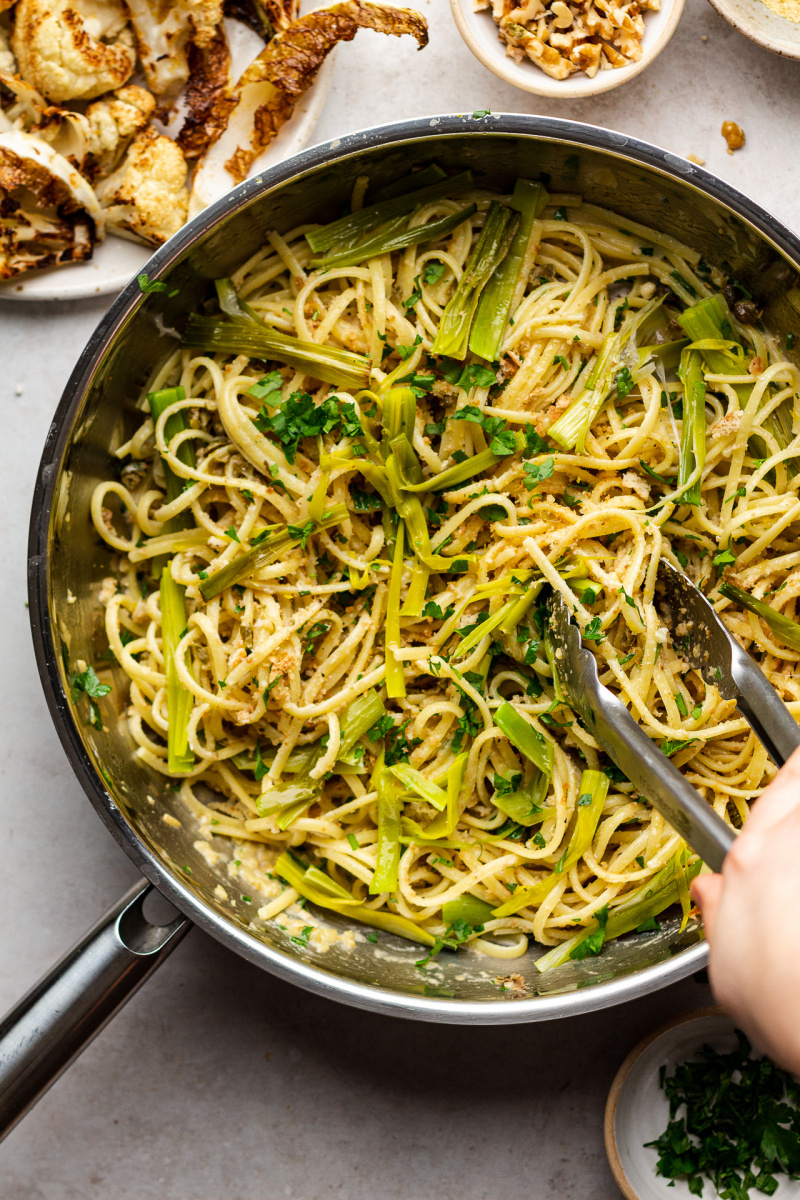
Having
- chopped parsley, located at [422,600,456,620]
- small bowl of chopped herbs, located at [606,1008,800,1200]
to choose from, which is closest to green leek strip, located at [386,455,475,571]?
Answer: chopped parsley, located at [422,600,456,620]

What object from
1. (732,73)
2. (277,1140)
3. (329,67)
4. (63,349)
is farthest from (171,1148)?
(732,73)

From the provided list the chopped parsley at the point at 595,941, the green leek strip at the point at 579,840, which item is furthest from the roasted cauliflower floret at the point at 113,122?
the chopped parsley at the point at 595,941

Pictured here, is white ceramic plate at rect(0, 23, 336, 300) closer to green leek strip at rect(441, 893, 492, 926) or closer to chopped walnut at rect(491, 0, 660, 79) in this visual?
chopped walnut at rect(491, 0, 660, 79)

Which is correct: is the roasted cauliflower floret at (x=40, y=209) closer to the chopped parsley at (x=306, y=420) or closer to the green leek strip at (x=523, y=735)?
the chopped parsley at (x=306, y=420)

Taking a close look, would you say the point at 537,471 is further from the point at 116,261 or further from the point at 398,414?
the point at 116,261

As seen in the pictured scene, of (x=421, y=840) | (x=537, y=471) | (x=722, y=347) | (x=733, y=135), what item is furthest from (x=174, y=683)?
(x=733, y=135)

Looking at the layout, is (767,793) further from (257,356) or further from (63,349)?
(63,349)
